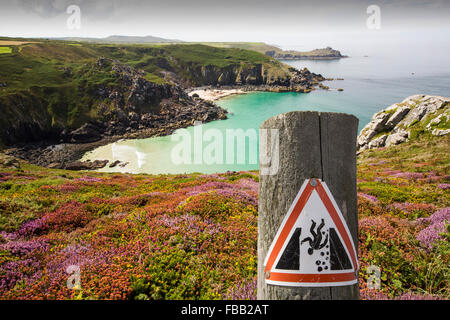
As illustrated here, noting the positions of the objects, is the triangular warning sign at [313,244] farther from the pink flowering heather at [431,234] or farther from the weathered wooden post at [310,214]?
the pink flowering heather at [431,234]

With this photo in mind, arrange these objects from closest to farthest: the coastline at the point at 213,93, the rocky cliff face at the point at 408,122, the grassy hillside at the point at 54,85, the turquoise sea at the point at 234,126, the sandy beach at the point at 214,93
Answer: the rocky cliff face at the point at 408,122 < the turquoise sea at the point at 234,126 < the grassy hillside at the point at 54,85 < the coastline at the point at 213,93 < the sandy beach at the point at 214,93

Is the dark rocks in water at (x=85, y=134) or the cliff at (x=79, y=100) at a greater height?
the cliff at (x=79, y=100)

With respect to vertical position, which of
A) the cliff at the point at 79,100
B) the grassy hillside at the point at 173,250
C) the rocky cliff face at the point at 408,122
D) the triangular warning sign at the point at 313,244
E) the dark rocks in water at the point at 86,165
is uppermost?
the cliff at the point at 79,100

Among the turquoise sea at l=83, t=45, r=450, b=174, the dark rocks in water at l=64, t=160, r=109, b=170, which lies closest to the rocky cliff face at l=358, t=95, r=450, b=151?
the turquoise sea at l=83, t=45, r=450, b=174

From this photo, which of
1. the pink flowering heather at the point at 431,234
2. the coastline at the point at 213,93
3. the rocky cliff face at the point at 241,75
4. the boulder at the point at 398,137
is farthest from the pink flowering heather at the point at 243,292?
the rocky cliff face at the point at 241,75

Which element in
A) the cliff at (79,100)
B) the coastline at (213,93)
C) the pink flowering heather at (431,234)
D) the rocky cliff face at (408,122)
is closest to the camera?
the pink flowering heather at (431,234)

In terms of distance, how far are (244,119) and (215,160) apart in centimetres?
3829

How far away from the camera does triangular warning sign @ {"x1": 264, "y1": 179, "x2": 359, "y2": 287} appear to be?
1.77 metres

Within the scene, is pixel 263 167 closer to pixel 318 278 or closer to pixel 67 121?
pixel 318 278

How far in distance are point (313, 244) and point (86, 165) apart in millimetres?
57919

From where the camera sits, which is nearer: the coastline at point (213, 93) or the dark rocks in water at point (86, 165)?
the dark rocks in water at point (86, 165)

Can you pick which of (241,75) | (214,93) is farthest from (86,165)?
(241,75)

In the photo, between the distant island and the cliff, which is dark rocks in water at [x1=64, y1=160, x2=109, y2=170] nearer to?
the distant island

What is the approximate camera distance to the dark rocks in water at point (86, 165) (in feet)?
159
